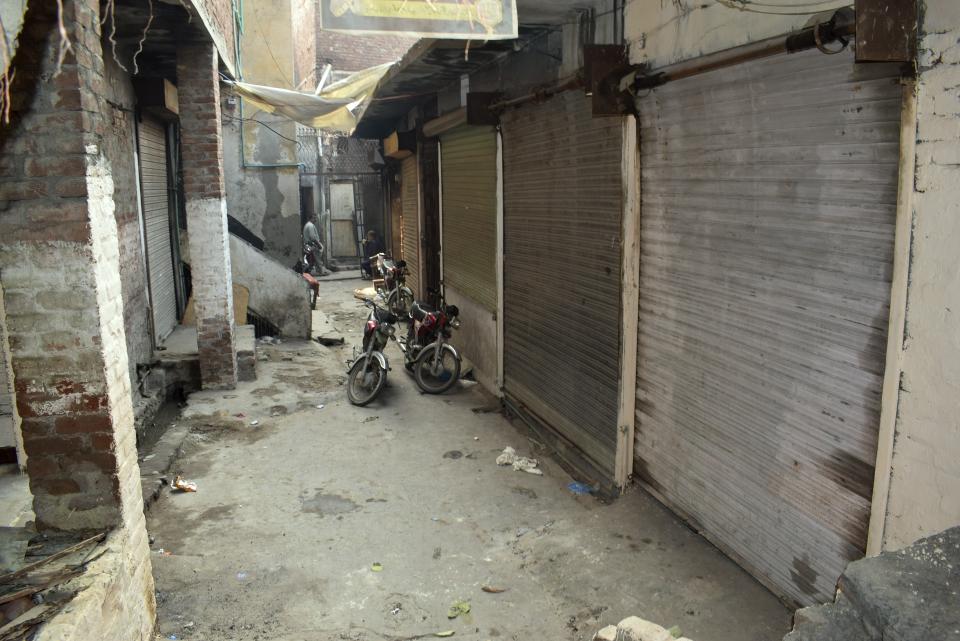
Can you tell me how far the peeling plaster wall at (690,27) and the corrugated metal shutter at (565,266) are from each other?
1.78 feet

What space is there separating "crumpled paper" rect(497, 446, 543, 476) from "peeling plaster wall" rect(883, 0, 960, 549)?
335 cm

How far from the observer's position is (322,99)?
339 inches

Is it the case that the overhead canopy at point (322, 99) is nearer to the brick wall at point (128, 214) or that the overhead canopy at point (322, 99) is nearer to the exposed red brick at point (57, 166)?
the brick wall at point (128, 214)

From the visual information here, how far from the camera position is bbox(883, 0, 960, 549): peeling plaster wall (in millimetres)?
2549

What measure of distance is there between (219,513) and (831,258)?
4.34 meters

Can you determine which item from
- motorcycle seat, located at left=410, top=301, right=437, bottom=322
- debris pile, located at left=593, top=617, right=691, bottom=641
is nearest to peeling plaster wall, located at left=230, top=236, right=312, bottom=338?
motorcycle seat, located at left=410, top=301, right=437, bottom=322

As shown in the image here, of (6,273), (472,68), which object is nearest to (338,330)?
(472,68)

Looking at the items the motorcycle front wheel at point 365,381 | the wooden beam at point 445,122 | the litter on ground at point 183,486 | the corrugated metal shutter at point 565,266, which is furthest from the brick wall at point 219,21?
the litter on ground at point 183,486

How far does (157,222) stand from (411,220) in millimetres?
4611

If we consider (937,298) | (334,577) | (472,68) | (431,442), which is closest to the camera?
(937,298)

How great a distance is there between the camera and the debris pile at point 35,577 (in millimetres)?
2664

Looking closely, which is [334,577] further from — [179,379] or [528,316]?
[179,379]

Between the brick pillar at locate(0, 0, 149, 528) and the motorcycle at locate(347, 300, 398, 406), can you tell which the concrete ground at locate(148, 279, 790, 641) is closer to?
the motorcycle at locate(347, 300, 398, 406)

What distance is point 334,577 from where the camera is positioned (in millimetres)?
4332
